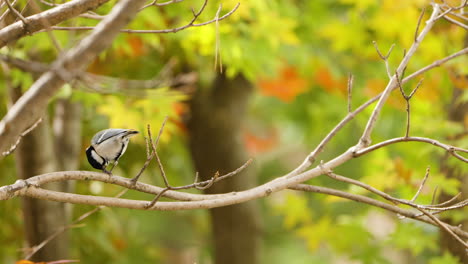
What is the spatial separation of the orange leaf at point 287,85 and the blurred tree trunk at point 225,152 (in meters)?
1.10

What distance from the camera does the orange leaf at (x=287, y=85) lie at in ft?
24.2

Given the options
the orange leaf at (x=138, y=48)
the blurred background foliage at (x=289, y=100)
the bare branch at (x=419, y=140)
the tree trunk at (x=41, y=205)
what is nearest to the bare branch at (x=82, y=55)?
the blurred background foliage at (x=289, y=100)

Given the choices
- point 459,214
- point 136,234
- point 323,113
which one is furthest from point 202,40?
point 136,234

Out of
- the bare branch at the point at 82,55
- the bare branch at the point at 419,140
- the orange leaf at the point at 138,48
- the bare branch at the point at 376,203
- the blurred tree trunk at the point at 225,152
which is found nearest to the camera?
the bare branch at the point at 82,55

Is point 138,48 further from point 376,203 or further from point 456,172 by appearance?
point 376,203

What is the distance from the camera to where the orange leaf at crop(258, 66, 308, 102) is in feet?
24.2

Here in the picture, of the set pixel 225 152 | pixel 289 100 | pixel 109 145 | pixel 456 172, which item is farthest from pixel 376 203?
pixel 289 100

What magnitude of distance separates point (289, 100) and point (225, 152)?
1510 millimetres

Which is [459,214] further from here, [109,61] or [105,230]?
[105,230]

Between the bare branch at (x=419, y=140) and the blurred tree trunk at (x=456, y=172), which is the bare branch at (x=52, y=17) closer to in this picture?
the bare branch at (x=419, y=140)

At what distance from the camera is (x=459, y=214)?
409cm

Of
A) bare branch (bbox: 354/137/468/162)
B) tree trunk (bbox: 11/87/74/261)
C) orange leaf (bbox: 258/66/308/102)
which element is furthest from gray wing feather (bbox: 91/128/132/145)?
orange leaf (bbox: 258/66/308/102)

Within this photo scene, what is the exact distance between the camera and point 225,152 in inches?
249

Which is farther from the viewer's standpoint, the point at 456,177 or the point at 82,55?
the point at 456,177
